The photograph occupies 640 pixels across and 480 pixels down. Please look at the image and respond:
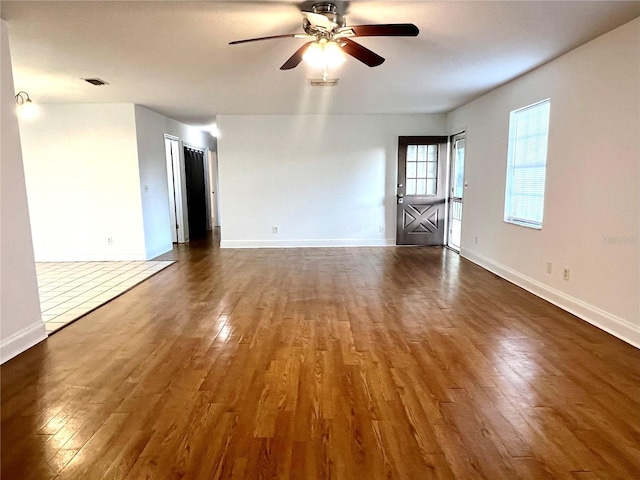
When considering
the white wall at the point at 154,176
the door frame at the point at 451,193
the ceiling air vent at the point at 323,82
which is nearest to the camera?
the ceiling air vent at the point at 323,82

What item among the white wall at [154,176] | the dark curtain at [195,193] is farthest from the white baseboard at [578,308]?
the dark curtain at [195,193]

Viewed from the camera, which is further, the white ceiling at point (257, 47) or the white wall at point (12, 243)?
the white wall at point (12, 243)

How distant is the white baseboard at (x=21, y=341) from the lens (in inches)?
102

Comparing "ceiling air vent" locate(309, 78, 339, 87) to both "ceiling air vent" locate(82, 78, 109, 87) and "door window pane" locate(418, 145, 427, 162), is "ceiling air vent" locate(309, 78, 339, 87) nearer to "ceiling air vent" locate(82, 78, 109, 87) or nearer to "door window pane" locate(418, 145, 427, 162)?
"ceiling air vent" locate(82, 78, 109, 87)

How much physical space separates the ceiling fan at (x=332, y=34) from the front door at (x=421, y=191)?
13.5 feet

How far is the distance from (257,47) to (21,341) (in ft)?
9.74

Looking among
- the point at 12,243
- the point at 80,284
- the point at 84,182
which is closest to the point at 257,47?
the point at 12,243

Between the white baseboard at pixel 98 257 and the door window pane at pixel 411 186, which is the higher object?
the door window pane at pixel 411 186

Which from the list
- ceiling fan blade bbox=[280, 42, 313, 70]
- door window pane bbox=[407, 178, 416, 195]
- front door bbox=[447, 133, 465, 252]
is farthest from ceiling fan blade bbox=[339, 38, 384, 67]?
door window pane bbox=[407, 178, 416, 195]

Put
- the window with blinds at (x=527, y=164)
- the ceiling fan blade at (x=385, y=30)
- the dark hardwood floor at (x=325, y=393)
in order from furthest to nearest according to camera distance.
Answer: the window with blinds at (x=527, y=164)
the ceiling fan blade at (x=385, y=30)
the dark hardwood floor at (x=325, y=393)

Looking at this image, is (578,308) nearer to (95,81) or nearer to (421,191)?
(421,191)

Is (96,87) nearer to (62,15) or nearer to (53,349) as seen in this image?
(62,15)

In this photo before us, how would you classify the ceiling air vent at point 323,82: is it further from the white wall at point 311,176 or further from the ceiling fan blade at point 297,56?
the white wall at point 311,176

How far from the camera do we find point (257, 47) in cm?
314
